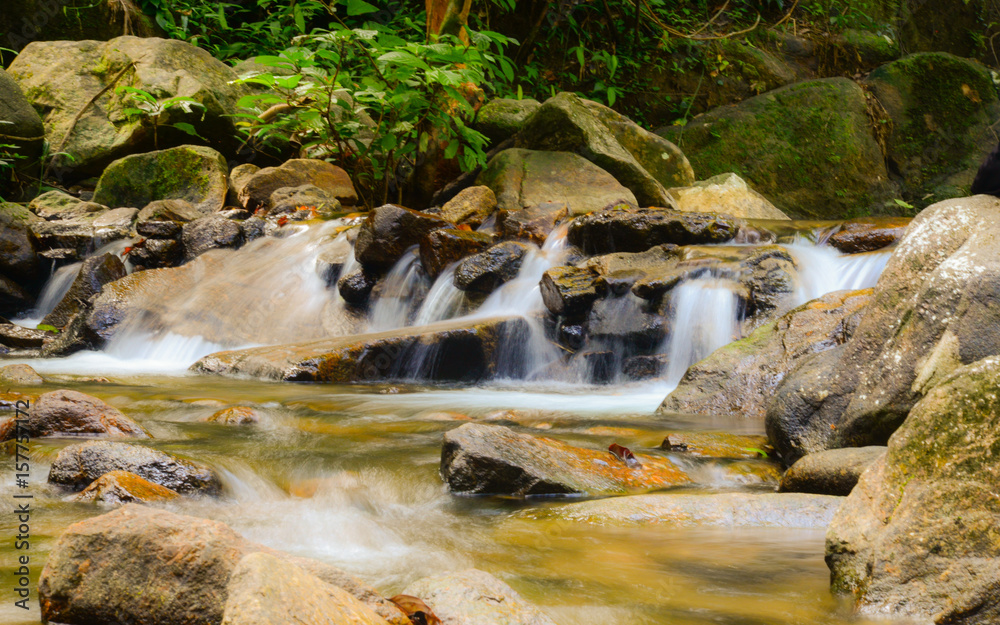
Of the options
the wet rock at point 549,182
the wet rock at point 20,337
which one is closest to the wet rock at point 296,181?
the wet rock at point 549,182

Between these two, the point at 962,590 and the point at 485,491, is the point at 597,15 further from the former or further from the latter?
the point at 962,590

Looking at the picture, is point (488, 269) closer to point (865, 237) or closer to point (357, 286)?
point (357, 286)

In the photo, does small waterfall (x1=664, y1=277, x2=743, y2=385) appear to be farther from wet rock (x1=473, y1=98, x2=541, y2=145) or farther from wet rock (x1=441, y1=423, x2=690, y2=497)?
wet rock (x1=473, y1=98, x2=541, y2=145)

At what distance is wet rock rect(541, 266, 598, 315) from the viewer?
6578mm

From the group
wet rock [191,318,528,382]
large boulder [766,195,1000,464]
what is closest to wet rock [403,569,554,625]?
large boulder [766,195,1000,464]

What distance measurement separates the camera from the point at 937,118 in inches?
565

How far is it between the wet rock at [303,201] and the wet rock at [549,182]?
1.99 metres

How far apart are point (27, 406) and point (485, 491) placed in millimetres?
2679

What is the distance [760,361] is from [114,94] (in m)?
10.6

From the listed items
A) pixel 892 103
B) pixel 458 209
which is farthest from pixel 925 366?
pixel 892 103

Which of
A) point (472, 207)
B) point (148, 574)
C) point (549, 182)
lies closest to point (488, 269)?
point (472, 207)

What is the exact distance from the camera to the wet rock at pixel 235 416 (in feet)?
14.3

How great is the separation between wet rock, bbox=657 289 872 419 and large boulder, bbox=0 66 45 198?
8.76 m

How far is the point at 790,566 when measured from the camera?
7.70 feet
